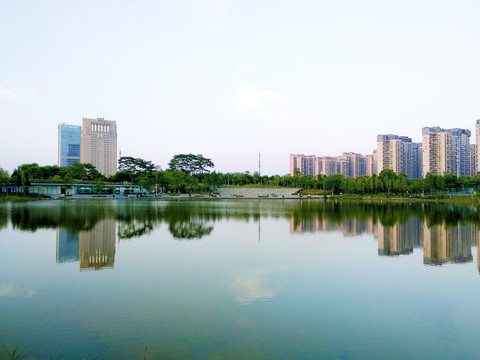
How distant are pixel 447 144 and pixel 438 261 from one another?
8260cm

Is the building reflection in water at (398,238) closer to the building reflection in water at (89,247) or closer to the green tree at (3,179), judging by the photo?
the building reflection in water at (89,247)

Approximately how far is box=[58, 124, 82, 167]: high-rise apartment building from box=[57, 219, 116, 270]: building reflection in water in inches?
5730

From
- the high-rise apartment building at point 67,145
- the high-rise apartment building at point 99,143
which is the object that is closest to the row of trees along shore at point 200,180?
the high-rise apartment building at point 99,143

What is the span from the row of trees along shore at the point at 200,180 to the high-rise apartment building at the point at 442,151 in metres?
16.3

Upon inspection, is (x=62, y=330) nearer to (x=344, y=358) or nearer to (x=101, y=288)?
(x=101, y=288)

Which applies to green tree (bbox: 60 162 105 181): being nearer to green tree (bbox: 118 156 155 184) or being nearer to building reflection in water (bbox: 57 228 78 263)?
green tree (bbox: 118 156 155 184)

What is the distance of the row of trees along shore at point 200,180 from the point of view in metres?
57.4

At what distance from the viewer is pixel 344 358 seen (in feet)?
14.6

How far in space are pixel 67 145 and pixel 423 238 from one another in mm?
156591

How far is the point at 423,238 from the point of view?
14.8 m

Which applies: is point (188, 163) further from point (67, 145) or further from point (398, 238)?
point (67, 145)

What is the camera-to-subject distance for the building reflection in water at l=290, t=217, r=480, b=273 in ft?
38.0

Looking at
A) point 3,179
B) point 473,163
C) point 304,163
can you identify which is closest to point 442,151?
point 473,163

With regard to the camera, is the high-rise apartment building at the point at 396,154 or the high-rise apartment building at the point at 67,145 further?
the high-rise apartment building at the point at 67,145
